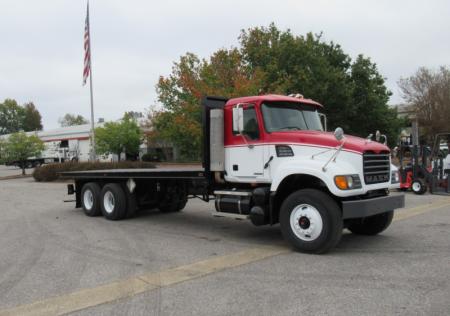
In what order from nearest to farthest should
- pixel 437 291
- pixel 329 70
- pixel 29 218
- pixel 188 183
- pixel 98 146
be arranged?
pixel 437 291
pixel 188 183
pixel 29 218
pixel 329 70
pixel 98 146

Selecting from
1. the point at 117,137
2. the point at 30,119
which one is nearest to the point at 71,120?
the point at 30,119

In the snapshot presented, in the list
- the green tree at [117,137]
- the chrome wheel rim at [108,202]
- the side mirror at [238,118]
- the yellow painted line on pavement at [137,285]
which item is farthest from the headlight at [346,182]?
the green tree at [117,137]

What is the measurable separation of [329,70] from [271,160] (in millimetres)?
26125

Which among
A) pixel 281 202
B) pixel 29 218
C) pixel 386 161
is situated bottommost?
pixel 29 218

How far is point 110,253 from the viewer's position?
24.6ft

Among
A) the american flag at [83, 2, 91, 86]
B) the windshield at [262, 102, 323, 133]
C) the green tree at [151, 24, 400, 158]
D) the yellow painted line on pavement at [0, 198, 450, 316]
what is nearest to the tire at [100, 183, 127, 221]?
the yellow painted line on pavement at [0, 198, 450, 316]

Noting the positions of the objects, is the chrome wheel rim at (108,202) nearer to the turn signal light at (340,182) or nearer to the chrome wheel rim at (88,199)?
the chrome wheel rim at (88,199)

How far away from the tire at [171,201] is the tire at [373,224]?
4.38 meters

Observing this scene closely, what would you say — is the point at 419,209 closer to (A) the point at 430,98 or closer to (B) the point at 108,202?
(B) the point at 108,202

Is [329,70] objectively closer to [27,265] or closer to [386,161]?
[386,161]

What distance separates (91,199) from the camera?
12180mm

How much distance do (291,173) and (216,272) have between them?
80.8 inches

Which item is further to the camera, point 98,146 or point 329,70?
point 98,146

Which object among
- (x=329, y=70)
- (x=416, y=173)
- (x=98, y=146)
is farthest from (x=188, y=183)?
(x=98, y=146)
